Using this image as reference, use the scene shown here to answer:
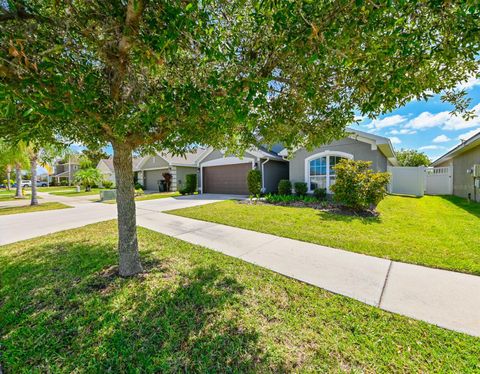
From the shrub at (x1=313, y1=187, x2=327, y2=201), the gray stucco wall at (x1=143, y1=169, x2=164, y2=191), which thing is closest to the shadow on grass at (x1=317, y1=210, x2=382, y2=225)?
the shrub at (x1=313, y1=187, x2=327, y2=201)

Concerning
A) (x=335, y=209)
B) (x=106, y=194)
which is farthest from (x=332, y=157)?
(x=106, y=194)

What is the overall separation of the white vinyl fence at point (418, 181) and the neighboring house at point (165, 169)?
1506 centimetres

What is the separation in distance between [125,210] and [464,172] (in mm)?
18977

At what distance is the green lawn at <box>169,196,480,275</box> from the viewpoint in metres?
4.18

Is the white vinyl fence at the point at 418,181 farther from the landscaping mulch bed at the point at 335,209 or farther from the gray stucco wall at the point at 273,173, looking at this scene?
the landscaping mulch bed at the point at 335,209

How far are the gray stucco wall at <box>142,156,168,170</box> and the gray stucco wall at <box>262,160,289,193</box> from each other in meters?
10.3

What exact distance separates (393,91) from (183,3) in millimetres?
2166

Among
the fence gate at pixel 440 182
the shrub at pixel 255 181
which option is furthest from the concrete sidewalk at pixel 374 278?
the fence gate at pixel 440 182

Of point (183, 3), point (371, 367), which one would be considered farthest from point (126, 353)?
point (183, 3)

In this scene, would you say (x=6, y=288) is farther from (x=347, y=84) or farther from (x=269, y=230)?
(x=347, y=84)

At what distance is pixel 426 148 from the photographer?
108ft

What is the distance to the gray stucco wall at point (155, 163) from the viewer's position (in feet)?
67.3

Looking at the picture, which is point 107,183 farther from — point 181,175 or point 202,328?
point 202,328

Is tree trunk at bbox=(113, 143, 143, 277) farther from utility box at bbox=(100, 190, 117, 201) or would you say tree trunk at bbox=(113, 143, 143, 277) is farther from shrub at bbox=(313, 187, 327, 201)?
utility box at bbox=(100, 190, 117, 201)
